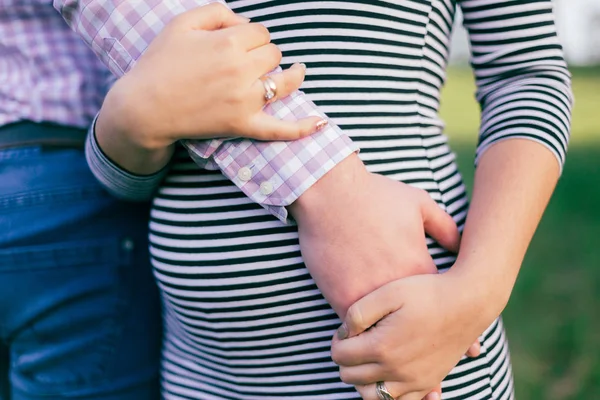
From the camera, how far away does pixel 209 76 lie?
782mm

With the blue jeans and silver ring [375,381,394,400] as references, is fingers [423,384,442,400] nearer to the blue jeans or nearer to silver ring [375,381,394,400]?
silver ring [375,381,394,400]

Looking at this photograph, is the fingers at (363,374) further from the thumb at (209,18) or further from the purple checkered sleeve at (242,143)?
the thumb at (209,18)

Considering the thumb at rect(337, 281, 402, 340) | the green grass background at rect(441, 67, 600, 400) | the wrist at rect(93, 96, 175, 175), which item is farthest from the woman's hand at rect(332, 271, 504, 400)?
the green grass background at rect(441, 67, 600, 400)

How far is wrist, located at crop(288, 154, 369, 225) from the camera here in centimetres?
79

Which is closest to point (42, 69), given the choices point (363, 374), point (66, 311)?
point (66, 311)

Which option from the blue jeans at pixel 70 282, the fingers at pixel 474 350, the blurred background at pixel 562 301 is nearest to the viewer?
the fingers at pixel 474 350

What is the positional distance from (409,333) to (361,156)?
250mm

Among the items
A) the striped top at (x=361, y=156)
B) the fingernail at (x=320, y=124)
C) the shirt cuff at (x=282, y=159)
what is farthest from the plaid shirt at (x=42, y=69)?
the fingernail at (x=320, y=124)

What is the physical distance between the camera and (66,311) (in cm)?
106

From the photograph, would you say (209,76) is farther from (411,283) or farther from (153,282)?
(153,282)

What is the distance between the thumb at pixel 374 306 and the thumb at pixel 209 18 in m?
0.38

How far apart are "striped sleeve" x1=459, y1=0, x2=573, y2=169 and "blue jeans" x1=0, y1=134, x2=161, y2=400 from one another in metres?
0.60

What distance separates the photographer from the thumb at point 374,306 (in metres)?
0.76

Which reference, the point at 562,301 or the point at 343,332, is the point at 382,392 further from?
the point at 562,301
